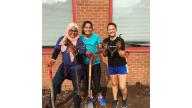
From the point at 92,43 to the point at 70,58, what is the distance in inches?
13.4

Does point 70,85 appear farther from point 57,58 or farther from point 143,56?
point 143,56

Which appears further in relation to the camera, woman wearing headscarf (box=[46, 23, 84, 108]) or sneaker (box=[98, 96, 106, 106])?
sneaker (box=[98, 96, 106, 106])

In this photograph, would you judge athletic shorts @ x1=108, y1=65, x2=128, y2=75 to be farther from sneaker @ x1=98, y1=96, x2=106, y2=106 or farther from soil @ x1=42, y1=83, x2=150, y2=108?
sneaker @ x1=98, y1=96, x2=106, y2=106

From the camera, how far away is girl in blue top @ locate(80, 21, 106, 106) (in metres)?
5.22

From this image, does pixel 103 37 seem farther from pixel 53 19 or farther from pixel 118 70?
pixel 53 19

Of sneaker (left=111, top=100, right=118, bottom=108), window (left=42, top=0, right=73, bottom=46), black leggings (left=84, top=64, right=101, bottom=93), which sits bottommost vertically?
sneaker (left=111, top=100, right=118, bottom=108)

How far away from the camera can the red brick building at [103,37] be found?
5203 millimetres

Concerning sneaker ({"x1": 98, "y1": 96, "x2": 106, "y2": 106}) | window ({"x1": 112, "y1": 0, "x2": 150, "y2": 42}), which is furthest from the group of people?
window ({"x1": 112, "y1": 0, "x2": 150, "y2": 42})

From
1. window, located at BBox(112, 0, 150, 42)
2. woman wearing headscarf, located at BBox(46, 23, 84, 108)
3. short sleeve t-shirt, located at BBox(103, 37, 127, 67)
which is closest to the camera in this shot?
woman wearing headscarf, located at BBox(46, 23, 84, 108)

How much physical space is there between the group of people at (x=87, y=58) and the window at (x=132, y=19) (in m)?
0.17

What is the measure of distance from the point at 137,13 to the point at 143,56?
0.58 meters

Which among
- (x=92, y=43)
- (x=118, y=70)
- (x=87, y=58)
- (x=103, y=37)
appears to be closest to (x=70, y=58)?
(x=87, y=58)
